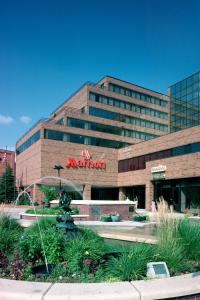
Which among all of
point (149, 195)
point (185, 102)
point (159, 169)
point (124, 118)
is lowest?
point (149, 195)

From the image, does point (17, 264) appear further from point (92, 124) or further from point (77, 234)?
point (92, 124)

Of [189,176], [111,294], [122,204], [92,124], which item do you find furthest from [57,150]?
[111,294]

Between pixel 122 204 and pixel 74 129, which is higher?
pixel 74 129

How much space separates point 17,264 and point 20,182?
60026 millimetres

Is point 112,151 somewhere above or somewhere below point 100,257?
above

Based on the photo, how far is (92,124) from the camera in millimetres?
58625

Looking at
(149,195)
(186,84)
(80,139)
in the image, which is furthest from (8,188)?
(186,84)

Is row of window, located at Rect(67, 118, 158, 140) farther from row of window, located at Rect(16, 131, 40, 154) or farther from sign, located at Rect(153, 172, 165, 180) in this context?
sign, located at Rect(153, 172, 165, 180)

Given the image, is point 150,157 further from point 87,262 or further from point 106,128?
point 87,262

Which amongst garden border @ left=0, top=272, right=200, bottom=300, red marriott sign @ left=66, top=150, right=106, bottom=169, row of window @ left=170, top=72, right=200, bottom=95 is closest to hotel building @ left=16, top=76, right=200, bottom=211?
red marriott sign @ left=66, top=150, right=106, bottom=169

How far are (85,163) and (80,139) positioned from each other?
4106 mm

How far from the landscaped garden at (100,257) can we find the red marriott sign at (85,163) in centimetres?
4588

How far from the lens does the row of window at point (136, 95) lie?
6706cm

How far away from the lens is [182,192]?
139ft
